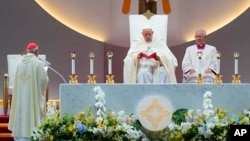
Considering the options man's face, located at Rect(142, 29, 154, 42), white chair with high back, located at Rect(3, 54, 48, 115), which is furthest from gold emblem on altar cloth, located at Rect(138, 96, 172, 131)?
white chair with high back, located at Rect(3, 54, 48, 115)

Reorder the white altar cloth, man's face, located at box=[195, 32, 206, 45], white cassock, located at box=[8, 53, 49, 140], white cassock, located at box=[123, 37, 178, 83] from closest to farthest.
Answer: the white altar cloth
white cassock, located at box=[8, 53, 49, 140]
white cassock, located at box=[123, 37, 178, 83]
man's face, located at box=[195, 32, 206, 45]

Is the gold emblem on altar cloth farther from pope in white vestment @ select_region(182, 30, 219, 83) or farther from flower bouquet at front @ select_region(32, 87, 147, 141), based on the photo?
pope in white vestment @ select_region(182, 30, 219, 83)

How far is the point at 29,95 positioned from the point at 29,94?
1 centimetres

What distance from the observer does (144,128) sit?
7.23 metres

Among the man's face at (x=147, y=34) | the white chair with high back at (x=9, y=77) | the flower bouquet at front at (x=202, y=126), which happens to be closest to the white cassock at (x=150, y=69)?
the man's face at (x=147, y=34)

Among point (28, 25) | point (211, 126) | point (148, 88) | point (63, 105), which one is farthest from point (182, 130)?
point (28, 25)

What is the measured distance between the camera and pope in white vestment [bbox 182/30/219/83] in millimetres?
9453

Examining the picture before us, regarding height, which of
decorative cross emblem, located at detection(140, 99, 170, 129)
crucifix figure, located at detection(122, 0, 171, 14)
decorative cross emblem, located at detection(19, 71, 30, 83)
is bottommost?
decorative cross emblem, located at detection(140, 99, 170, 129)

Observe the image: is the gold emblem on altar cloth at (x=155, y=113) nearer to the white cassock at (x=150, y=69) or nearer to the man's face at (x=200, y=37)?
the white cassock at (x=150, y=69)

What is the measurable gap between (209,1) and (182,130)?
5465mm

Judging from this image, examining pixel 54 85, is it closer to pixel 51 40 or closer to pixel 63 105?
pixel 51 40

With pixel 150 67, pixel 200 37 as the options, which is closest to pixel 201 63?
pixel 200 37

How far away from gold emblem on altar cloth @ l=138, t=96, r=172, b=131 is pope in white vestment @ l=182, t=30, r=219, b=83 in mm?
2235

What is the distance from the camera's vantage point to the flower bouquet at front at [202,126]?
22.4 feet
